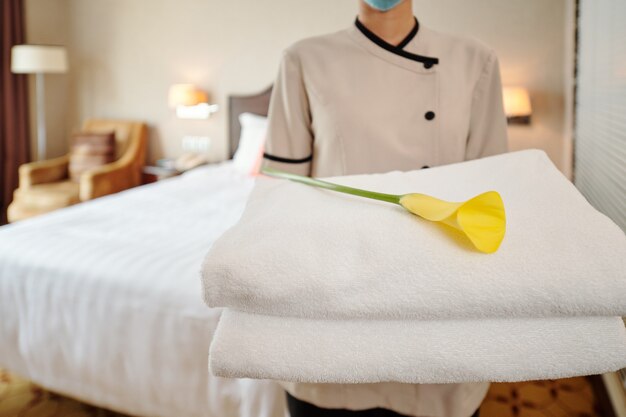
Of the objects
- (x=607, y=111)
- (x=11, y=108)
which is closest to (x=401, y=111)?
(x=607, y=111)

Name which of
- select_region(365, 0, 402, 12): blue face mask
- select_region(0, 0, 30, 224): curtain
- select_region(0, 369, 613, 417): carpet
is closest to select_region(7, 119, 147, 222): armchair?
select_region(0, 0, 30, 224): curtain

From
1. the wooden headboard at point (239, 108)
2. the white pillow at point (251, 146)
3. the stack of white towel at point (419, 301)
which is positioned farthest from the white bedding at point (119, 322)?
the wooden headboard at point (239, 108)

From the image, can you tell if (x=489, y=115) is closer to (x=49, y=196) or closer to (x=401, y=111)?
(x=401, y=111)

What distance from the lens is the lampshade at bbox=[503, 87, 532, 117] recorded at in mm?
3018

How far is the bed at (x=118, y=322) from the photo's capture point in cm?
144

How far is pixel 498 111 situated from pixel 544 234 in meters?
0.47

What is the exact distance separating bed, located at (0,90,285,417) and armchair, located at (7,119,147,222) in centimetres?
187

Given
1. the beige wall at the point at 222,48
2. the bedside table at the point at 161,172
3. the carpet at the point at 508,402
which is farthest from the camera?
the bedside table at the point at 161,172

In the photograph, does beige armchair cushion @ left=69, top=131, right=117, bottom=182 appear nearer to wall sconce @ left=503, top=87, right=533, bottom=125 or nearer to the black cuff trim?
wall sconce @ left=503, top=87, right=533, bottom=125

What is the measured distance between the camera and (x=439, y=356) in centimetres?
47

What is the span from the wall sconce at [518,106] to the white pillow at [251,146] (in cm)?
177

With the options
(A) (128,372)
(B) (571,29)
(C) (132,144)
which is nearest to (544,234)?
(A) (128,372)

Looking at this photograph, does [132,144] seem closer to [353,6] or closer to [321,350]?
[353,6]

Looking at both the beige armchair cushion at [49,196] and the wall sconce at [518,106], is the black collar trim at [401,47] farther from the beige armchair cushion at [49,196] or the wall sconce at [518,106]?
the beige armchair cushion at [49,196]
